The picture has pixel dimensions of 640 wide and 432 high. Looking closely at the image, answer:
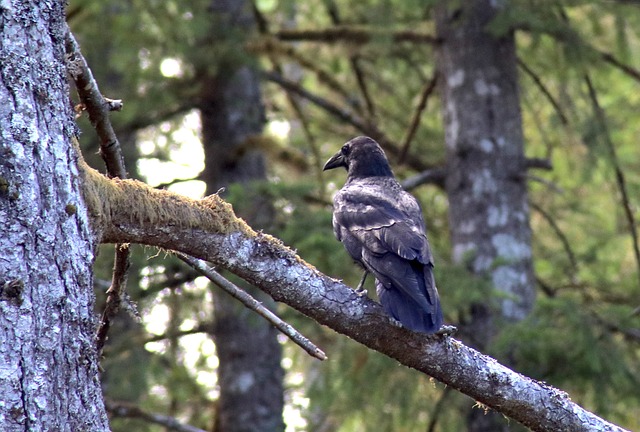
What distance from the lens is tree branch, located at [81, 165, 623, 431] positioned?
3207mm

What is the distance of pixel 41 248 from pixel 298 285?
3.33ft

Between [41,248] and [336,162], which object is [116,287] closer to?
[41,248]

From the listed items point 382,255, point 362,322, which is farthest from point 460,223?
point 362,322

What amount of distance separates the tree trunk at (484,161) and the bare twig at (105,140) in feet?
13.1

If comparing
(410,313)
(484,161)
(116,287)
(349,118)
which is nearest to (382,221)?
(410,313)

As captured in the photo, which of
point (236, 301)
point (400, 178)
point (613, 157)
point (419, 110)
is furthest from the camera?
point (400, 178)

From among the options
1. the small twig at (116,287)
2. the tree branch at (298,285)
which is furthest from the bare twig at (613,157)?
the small twig at (116,287)

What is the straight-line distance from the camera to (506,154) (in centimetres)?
761

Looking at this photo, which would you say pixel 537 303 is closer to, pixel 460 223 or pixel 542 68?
pixel 460 223

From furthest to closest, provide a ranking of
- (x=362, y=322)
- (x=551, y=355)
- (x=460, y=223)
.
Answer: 1. (x=460, y=223)
2. (x=551, y=355)
3. (x=362, y=322)

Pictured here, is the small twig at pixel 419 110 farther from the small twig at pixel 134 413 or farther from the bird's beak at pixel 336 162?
the small twig at pixel 134 413

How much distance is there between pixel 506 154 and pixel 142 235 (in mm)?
4901

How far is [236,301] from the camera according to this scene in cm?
770

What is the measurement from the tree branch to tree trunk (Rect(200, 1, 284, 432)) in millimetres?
3698
